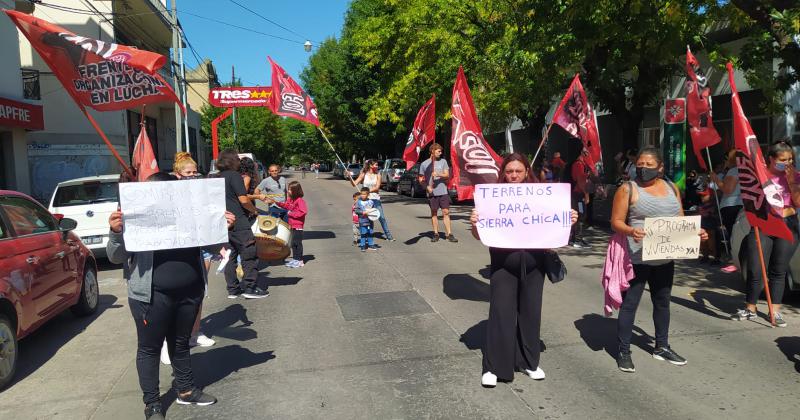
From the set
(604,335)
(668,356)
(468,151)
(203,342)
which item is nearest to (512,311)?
(668,356)

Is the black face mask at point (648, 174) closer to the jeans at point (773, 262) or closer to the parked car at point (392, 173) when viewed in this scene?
the jeans at point (773, 262)

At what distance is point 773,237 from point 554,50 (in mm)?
7109

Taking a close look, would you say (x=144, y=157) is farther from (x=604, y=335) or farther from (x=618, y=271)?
(x=604, y=335)

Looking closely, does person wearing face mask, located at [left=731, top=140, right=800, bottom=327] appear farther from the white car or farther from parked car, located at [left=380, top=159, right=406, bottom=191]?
parked car, located at [left=380, top=159, right=406, bottom=191]

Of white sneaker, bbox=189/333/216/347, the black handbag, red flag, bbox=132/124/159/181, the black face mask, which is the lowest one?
white sneaker, bbox=189/333/216/347

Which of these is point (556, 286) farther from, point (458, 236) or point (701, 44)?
point (701, 44)

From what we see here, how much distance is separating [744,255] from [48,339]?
26.2 feet

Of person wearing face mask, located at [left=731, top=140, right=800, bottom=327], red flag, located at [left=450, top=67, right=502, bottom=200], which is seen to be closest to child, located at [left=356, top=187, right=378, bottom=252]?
red flag, located at [left=450, top=67, right=502, bottom=200]

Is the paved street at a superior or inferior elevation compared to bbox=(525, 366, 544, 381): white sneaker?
inferior

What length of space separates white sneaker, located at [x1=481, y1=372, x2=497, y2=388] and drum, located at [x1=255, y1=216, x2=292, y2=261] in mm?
4235

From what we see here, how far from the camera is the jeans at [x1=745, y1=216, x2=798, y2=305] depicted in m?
6.00

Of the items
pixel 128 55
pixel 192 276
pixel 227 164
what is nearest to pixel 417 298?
pixel 227 164

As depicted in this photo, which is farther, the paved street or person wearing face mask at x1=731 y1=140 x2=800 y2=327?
person wearing face mask at x1=731 y1=140 x2=800 y2=327

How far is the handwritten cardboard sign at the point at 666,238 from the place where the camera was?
464 cm
